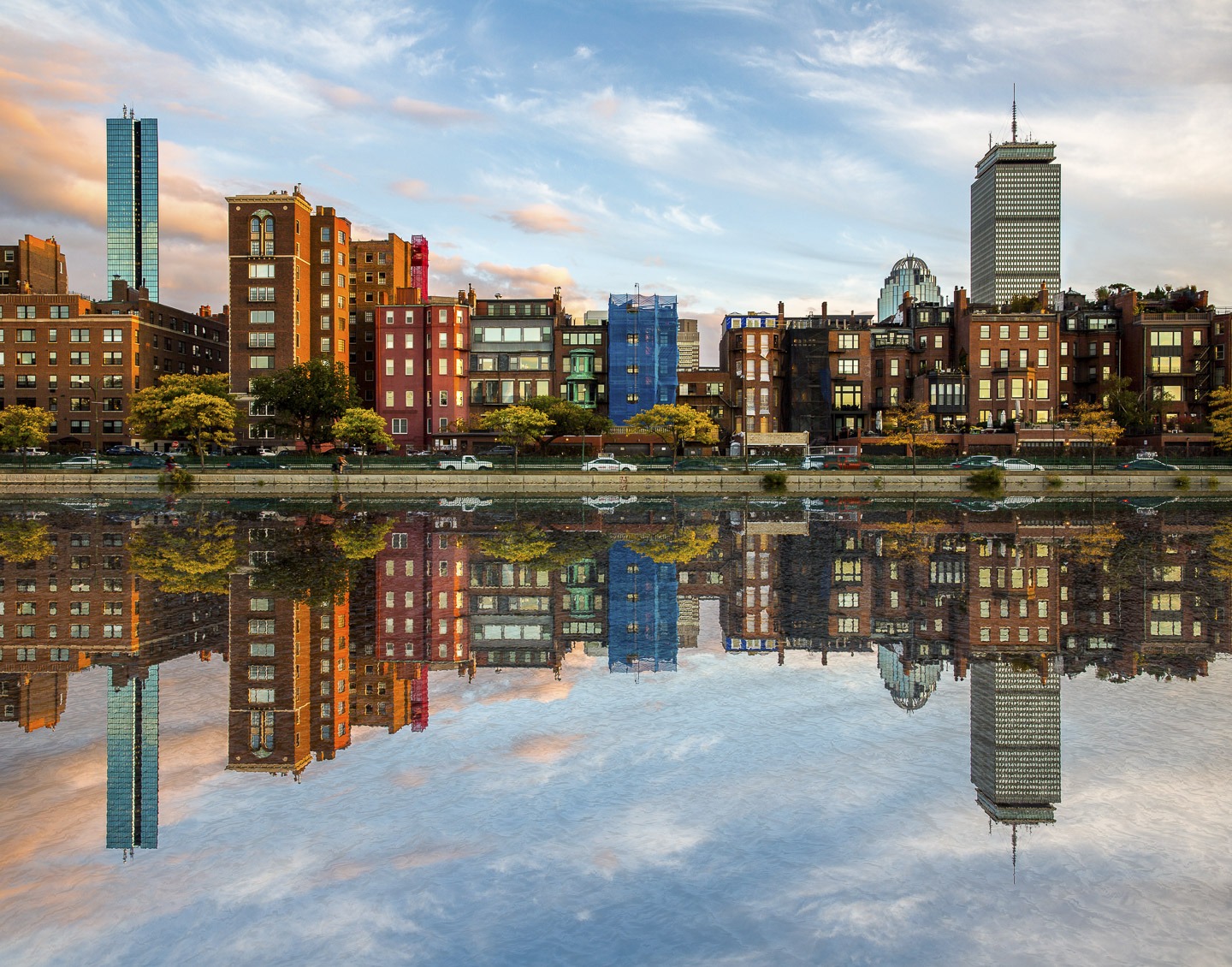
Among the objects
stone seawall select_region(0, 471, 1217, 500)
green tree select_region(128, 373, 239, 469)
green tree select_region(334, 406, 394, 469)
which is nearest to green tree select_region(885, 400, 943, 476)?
stone seawall select_region(0, 471, 1217, 500)

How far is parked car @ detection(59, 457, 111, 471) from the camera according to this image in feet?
270

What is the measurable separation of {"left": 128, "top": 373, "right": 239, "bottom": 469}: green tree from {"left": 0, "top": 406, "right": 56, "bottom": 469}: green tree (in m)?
8.80

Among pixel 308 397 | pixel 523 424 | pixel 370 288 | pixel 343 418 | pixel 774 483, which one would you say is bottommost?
pixel 774 483

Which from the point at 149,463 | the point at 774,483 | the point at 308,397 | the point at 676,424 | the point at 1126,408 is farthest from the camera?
the point at 1126,408

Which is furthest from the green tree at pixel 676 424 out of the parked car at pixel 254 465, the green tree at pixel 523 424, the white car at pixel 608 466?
the parked car at pixel 254 465

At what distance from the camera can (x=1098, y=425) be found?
101m

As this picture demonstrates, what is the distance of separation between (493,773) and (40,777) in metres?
5.30

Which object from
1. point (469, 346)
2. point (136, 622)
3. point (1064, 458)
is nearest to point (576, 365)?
point (469, 346)

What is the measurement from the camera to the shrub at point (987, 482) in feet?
254

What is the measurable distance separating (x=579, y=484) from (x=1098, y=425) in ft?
194

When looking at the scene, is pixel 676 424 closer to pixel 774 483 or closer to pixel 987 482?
pixel 774 483

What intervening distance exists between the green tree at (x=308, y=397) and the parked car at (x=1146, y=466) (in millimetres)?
77195

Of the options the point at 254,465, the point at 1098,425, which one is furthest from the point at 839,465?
the point at 254,465

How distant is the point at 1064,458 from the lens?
87812mm
